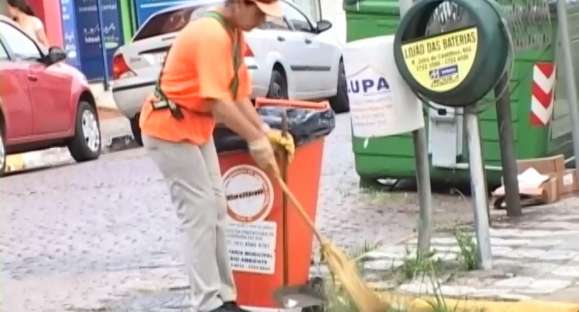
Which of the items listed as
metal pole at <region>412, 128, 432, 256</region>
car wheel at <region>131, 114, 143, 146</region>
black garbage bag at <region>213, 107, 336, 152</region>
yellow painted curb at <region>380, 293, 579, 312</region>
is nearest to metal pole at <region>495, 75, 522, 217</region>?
metal pole at <region>412, 128, 432, 256</region>

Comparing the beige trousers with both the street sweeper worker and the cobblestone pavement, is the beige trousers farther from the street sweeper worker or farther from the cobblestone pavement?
the cobblestone pavement

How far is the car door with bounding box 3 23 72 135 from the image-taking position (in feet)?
48.6

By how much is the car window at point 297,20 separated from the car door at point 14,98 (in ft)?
16.0

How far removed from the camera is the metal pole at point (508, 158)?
880 cm

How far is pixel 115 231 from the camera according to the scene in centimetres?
993

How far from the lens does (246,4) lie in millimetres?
6203

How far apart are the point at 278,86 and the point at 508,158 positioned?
8625mm

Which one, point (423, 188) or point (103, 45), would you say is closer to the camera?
point (423, 188)

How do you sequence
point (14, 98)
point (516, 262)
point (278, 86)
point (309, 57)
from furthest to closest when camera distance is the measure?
point (309, 57), point (278, 86), point (14, 98), point (516, 262)

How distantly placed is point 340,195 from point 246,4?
484cm

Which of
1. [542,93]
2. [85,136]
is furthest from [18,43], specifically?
[542,93]

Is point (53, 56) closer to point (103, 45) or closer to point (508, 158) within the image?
point (508, 158)

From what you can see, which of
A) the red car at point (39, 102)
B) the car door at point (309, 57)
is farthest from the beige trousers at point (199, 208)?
the car door at point (309, 57)

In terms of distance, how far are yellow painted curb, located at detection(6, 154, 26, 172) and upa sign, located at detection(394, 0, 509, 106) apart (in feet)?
31.7
